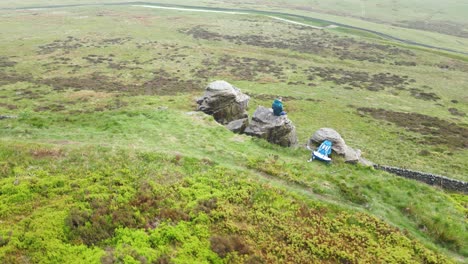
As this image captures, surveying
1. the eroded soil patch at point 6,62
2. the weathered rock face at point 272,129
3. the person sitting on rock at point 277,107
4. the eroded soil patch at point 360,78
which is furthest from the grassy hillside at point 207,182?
the eroded soil patch at point 6,62

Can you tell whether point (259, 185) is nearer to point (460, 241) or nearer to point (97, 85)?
point (460, 241)

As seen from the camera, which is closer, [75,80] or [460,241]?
[460,241]

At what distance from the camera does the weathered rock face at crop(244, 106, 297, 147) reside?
36.2m

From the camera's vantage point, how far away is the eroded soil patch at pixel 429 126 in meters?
50.4

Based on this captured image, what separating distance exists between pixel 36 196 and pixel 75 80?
184 ft

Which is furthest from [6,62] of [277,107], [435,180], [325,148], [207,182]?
[435,180]

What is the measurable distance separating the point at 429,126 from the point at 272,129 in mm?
34851

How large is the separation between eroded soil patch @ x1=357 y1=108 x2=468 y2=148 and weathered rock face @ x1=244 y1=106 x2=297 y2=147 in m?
25.3

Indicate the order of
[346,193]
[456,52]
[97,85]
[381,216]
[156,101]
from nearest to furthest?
[381,216]
[346,193]
[156,101]
[97,85]
[456,52]

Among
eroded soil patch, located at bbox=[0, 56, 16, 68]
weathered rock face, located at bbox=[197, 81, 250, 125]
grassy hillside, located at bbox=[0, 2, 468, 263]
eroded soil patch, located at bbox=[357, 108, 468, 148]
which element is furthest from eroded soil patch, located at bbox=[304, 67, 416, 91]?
eroded soil patch, located at bbox=[0, 56, 16, 68]

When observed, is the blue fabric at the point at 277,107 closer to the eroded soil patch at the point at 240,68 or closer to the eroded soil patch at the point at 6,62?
A: the eroded soil patch at the point at 240,68

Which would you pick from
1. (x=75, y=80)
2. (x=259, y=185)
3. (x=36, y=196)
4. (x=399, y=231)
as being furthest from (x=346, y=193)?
(x=75, y=80)

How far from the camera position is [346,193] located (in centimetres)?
2577

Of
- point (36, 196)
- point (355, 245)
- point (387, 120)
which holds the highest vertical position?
point (36, 196)
